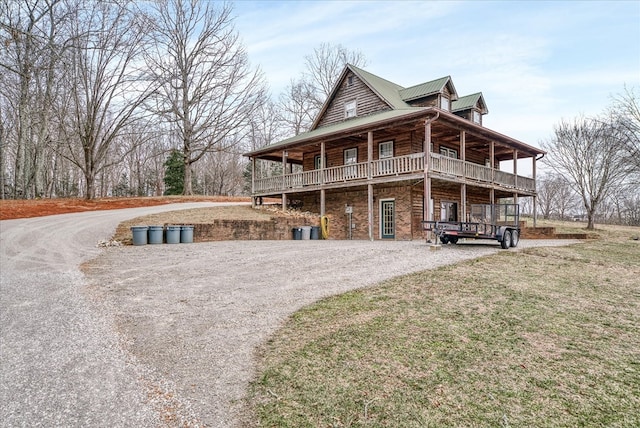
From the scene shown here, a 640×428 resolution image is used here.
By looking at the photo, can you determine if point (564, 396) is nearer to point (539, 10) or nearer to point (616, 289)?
point (616, 289)

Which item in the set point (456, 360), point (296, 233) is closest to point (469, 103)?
point (296, 233)

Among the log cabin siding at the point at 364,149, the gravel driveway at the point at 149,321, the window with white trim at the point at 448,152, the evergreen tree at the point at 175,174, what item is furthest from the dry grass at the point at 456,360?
the evergreen tree at the point at 175,174

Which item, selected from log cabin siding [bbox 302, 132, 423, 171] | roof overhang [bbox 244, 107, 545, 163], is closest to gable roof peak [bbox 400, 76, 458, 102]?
roof overhang [bbox 244, 107, 545, 163]

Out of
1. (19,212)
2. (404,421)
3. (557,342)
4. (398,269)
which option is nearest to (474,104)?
(398,269)

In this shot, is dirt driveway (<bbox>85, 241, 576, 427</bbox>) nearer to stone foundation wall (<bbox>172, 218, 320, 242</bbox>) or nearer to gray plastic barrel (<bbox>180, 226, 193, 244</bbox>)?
gray plastic barrel (<bbox>180, 226, 193, 244</bbox>)

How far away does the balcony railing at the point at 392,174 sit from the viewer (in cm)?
1611

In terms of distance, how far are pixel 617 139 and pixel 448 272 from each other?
2425 centimetres

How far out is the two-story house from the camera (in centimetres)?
1670

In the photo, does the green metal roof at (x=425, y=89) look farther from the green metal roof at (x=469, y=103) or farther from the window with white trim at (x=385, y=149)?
the window with white trim at (x=385, y=149)

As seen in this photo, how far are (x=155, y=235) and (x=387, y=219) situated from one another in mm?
10948

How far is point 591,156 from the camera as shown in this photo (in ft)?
85.8

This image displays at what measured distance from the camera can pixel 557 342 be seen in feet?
14.6

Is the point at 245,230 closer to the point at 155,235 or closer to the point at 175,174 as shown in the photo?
the point at 155,235

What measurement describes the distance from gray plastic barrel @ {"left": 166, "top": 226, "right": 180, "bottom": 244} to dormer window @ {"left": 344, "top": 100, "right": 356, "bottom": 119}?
13111 mm
